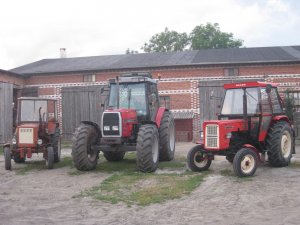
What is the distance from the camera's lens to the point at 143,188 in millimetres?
8938

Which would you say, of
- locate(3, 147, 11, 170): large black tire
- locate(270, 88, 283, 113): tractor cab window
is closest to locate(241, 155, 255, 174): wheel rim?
locate(270, 88, 283, 113): tractor cab window

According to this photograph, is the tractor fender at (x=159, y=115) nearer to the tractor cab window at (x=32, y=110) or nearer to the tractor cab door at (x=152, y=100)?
the tractor cab door at (x=152, y=100)

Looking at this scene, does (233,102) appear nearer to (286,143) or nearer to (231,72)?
(286,143)

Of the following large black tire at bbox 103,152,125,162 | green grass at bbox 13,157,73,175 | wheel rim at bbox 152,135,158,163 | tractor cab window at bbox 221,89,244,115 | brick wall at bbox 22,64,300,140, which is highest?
brick wall at bbox 22,64,300,140

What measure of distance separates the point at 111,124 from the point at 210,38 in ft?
135

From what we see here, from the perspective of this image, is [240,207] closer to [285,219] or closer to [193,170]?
[285,219]

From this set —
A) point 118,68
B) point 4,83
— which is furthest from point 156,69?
point 4,83

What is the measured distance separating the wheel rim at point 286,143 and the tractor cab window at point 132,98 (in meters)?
3.86

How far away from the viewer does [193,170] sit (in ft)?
35.8

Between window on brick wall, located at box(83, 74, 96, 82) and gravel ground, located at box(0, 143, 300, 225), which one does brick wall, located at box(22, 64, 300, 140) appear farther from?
gravel ground, located at box(0, 143, 300, 225)

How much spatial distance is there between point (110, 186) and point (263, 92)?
15.9 ft

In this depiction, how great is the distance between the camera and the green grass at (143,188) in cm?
805

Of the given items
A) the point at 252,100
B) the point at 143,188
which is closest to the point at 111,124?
the point at 143,188

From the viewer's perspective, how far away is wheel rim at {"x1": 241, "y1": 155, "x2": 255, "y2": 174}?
10.0 meters
